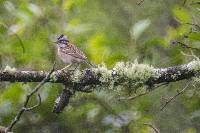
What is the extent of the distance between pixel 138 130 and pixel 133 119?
10 centimetres

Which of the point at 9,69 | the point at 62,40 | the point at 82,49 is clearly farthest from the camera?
the point at 62,40

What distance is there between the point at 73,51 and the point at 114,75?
601 mm

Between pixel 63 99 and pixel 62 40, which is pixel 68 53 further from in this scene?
pixel 63 99

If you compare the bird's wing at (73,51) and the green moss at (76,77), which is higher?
the bird's wing at (73,51)

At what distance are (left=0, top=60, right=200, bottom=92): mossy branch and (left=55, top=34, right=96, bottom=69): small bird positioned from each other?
10cm

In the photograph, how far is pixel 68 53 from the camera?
410 cm

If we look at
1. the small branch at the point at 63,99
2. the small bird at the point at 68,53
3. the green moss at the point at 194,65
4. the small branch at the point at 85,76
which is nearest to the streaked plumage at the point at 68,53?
the small bird at the point at 68,53

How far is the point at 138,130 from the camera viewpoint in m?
3.65

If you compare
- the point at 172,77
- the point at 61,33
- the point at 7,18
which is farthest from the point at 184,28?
the point at 7,18

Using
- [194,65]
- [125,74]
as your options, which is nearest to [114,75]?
[125,74]

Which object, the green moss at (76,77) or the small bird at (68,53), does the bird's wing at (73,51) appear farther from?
the green moss at (76,77)

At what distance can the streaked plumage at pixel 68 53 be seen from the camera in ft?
12.2

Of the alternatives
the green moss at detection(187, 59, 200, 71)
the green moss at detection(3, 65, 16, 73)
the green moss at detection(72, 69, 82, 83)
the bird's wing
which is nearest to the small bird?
the bird's wing

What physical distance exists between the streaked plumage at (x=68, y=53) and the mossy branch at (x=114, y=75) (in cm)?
11
